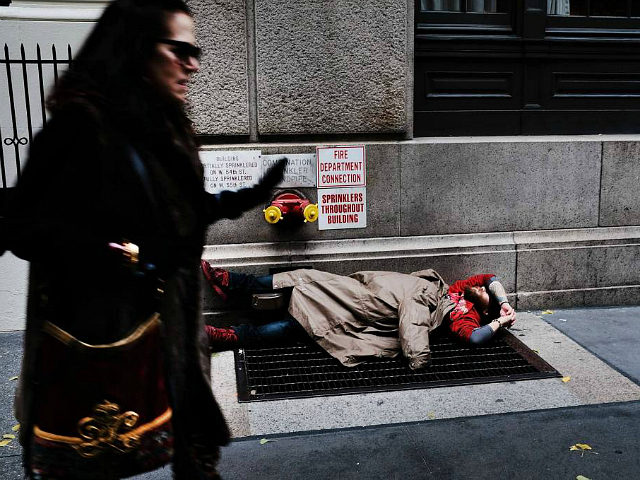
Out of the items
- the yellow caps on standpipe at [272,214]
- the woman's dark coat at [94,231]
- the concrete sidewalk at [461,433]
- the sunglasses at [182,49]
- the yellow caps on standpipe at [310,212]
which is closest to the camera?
the woman's dark coat at [94,231]

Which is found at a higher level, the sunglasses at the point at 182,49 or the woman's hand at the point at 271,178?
the sunglasses at the point at 182,49

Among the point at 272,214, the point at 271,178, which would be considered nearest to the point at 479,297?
the point at 272,214

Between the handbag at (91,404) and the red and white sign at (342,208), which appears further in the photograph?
the red and white sign at (342,208)

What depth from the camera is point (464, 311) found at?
17.7ft

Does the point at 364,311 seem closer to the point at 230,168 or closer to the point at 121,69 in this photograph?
the point at 230,168

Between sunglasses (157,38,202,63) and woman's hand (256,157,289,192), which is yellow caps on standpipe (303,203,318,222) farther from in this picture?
sunglasses (157,38,202,63)

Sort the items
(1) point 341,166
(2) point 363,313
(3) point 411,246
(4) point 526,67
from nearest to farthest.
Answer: (2) point 363,313 → (1) point 341,166 → (3) point 411,246 → (4) point 526,67

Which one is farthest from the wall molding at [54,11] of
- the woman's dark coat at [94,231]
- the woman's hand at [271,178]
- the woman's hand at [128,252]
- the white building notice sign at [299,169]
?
the woman's hand at [128,252]

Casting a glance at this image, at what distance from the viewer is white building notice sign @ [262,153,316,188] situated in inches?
224

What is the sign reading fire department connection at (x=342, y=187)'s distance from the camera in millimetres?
5766

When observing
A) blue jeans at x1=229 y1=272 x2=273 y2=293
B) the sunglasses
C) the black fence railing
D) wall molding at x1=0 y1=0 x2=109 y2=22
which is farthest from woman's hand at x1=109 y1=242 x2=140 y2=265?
wall molding at x1=0 y1=0 x2=109 y2=22

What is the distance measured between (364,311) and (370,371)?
1.61 feet

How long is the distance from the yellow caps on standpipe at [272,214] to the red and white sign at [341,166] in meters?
0.46

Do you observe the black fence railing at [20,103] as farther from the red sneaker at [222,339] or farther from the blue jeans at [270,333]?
the blue jeans at [270,333]
